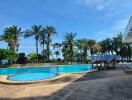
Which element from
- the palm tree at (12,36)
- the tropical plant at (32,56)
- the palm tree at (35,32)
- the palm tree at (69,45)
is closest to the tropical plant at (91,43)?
the palm tree at (69,45)

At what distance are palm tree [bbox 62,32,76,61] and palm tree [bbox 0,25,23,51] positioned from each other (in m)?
12.5

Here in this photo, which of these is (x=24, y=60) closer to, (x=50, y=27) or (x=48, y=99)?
(x=50, y=27)

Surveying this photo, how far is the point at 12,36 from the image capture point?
58.7 m

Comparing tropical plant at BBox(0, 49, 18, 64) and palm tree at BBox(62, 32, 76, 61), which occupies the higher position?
palm tree at BBox(62, 32, 76, 61)

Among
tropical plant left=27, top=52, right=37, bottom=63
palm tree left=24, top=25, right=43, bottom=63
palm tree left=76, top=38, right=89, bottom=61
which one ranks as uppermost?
palm tree left=24, top=25, right=43, bottom=63

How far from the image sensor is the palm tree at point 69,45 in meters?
61.9

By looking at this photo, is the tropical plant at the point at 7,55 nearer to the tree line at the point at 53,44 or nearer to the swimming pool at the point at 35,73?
the tree line at the point at 53,44

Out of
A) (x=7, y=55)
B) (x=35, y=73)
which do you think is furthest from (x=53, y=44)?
(x=35, y=73)

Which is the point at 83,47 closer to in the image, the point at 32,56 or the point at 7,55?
the point at 32,56

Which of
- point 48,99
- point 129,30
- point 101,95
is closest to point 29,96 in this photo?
point 48,99

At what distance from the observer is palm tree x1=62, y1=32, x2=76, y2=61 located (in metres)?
61.9

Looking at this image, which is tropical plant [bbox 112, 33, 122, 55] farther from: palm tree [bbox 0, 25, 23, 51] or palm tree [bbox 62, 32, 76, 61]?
palm tree [bbox 0, 25, 23, 51]

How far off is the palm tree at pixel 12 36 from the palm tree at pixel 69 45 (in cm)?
1252

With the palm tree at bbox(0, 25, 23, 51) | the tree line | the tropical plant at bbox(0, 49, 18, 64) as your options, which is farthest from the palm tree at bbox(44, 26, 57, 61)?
the tropical plant at bbox(0, 49, 18, 64)
